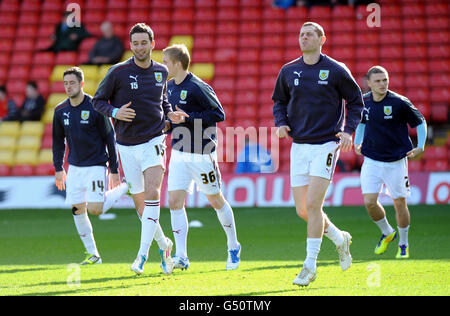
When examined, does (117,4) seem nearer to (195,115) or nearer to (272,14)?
(272,14)

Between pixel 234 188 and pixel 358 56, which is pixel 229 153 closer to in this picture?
pixel 234 188

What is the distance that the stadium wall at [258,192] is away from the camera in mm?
13953

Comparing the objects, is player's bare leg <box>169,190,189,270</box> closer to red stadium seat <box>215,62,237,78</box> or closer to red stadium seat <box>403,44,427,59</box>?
red stadium seat <box>215,62,237,78</box>

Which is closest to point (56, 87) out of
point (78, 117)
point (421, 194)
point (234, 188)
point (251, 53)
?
point (251, 53)

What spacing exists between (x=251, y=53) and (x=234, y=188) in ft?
16.9

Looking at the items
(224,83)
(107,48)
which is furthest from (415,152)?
(107,48)

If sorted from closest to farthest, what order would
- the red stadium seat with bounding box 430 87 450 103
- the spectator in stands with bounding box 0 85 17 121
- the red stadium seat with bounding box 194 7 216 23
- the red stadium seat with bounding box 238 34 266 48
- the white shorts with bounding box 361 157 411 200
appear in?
the white shorts with bounding box 361 157 411 200 → the red stadium seat with bounding box 430 87 450 103 → the spectator in stands with bounding box 0 85 17 121 → the red stadium seat with bounding box 238 34 266 48 → the red stadium seat with bounding box 194 7 216 23

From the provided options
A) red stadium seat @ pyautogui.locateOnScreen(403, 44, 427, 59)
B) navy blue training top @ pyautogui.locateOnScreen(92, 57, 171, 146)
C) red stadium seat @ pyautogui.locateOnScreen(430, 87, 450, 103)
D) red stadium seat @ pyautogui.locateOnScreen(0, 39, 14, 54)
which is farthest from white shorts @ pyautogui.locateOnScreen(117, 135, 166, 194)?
red stadium seat @ pyautogui.locateOnScreen(0, 39, 14, 54)

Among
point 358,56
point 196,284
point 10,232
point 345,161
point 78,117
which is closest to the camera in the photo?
point 196,284

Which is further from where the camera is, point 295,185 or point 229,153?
point 229,153

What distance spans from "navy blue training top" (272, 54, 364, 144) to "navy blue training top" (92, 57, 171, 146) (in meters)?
1.29

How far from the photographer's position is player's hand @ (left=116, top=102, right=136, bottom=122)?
6750 millimetres
